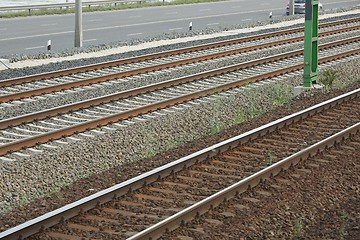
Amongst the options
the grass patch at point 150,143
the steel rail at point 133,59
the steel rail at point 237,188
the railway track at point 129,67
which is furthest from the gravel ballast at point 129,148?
the steel rail at point 133,59

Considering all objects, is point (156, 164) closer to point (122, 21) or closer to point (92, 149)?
point (92, 149)

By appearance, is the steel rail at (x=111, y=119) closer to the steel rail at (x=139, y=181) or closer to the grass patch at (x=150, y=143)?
Result: the grass patch at (x=150, y=143)

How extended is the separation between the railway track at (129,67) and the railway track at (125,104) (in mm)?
1770

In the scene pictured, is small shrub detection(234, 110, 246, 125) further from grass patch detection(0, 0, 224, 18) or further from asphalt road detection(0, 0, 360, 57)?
grass patch detection(0, 0, 224, 18)

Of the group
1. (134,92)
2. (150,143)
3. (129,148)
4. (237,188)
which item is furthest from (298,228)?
(134,92)

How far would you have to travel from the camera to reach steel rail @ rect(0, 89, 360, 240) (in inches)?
363

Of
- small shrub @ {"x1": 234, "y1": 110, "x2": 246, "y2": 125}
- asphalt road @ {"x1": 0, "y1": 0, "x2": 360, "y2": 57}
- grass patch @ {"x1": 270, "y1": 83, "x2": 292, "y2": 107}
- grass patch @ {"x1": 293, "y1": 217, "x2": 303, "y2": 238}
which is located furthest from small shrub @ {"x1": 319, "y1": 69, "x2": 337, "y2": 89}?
asphalt road @ {"x1": 0, "y1": 0, "x2": 360, "y2": 57}

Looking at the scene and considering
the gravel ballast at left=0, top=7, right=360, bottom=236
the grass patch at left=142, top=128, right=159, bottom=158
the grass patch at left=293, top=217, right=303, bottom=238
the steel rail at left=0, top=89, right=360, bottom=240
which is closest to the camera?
the steel rail at left=0, top=89, right=360, bottom=240

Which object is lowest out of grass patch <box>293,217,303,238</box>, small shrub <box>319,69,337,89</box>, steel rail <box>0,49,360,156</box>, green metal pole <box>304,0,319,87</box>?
grass patch <box>293,217,303,238</box>

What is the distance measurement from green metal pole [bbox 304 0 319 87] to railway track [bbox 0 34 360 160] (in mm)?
1566

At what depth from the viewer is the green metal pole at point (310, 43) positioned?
61.1ft

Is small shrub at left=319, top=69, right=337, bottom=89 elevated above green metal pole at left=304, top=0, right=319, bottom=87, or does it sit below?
below

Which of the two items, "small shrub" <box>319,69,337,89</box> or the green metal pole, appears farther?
"small shrub" <box>319,69,337,89</box>

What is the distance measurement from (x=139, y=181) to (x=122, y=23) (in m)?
28.6
